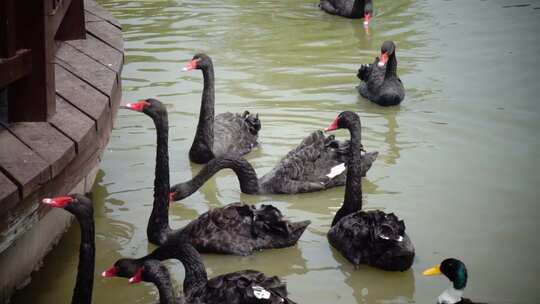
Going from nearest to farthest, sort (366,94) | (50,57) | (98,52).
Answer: (50,57) < (98,52) < (366,94)

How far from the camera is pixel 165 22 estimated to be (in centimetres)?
1080

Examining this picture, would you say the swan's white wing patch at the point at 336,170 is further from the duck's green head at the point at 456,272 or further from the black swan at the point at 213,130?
the duck's green head at the point at 456,272

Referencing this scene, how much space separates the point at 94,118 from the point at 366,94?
398cm

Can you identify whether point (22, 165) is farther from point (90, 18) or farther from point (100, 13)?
point (100, 13)

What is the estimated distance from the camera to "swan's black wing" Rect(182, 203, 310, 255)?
201 inches

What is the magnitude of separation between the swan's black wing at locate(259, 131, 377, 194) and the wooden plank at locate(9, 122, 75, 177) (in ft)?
6.90

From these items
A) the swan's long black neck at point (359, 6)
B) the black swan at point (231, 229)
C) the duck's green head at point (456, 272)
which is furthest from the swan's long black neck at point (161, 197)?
the swan's long black neck at point (359, 6)

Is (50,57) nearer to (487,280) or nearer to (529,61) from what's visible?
(487,280)

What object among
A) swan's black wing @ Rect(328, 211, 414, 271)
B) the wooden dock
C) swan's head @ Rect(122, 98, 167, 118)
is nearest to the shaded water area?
swan's black wing @ Rect(328, 211, 414, 271)

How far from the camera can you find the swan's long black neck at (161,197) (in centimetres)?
520

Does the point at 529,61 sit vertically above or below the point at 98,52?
below

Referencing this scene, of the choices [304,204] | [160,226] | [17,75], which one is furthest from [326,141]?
[17,75]

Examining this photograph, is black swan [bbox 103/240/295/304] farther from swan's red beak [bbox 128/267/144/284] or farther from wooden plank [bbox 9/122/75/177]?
wooden plank [bbox 9/122/75/177]

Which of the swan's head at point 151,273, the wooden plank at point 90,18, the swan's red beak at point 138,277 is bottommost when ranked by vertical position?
the swan's red beak at point 138,277
